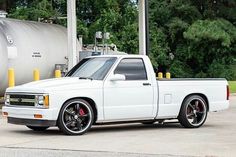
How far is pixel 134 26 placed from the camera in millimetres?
43844

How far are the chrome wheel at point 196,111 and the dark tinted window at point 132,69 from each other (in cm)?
148

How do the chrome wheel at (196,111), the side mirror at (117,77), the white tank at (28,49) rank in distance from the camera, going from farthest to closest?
the white tank at (28,49), the chrome wheel at (196,111), the side mirror at (117,77)

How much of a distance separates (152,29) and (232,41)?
23.8 feet

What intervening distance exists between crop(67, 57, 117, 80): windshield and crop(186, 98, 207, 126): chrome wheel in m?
2.29

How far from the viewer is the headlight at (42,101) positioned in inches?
474

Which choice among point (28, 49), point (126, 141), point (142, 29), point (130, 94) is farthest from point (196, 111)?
point (142, 29)

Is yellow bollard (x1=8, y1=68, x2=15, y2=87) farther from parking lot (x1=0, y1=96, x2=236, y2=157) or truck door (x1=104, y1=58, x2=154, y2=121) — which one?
truck door (x1=104, y1=58, x2=154, y2=121)

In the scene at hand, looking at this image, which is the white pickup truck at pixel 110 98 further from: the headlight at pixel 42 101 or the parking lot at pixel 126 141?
the parking lot at pixel 126 141

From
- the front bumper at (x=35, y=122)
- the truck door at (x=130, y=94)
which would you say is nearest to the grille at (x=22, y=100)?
the front bumper at (x=35, y=122)

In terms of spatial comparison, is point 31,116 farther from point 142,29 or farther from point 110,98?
point 142,29

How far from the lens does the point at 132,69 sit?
13516 mm

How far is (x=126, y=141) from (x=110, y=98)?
63.9 inches

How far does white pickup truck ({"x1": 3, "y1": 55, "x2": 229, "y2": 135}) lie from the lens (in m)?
12.2

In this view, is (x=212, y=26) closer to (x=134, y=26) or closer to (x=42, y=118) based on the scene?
(x=134, y=26)
